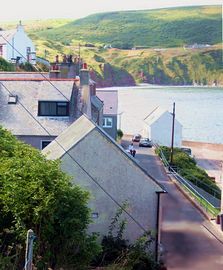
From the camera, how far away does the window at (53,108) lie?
26.6 m

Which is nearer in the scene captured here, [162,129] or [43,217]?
[43,217]

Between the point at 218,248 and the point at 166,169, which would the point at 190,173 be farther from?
the point at 218,248

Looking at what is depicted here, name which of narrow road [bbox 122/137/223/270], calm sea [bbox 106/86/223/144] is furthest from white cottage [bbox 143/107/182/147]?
narrow road [bbox 122/137/223/270]

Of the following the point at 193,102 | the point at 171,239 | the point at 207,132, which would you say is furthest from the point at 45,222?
the point at 193,102

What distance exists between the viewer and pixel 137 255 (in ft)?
51.3

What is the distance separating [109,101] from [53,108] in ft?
84.3

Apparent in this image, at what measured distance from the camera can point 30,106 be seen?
1057 inches

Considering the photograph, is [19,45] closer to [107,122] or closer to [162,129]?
[107,122]

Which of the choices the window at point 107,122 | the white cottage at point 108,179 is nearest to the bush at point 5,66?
the window at point 107,122

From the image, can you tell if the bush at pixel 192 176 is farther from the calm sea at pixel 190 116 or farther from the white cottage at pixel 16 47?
the calm sea at pixel 190 116

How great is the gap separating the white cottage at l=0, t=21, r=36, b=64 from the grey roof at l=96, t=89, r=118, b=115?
8453 millimetres

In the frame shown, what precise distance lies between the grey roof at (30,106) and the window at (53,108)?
0.19 metres

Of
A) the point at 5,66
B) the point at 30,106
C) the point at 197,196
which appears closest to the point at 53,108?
the point at 30,106

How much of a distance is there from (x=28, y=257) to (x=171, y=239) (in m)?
12.7
